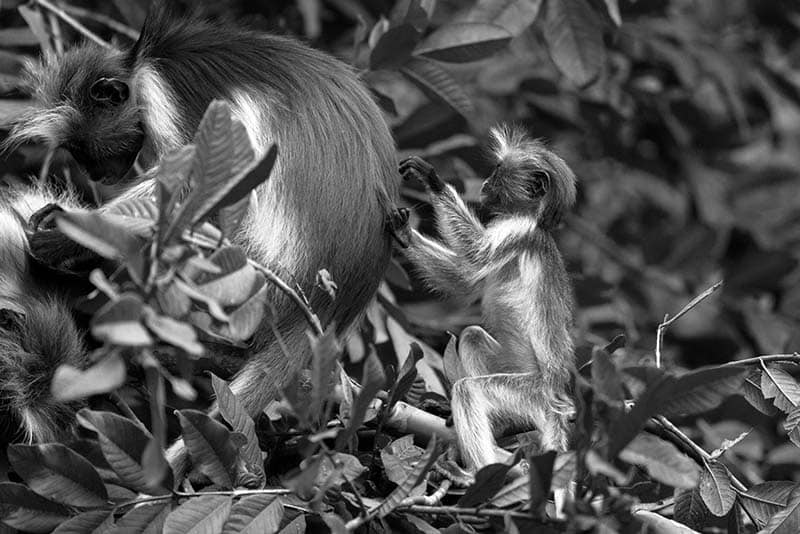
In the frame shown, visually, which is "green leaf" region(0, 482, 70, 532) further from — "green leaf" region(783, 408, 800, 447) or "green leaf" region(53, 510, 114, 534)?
"green leaf" region(783, 408, 800, 447)

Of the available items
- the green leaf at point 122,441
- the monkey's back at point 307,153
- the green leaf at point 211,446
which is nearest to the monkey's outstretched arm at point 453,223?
the monkey's back at point 307,153

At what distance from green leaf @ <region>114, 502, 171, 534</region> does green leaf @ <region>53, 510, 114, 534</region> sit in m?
0.03

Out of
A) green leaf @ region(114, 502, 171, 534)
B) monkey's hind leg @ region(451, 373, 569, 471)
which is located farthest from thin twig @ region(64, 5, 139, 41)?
green leaf @ region(114, 502, 171, 534)

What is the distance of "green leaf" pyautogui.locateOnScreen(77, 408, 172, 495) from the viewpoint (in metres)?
2.16

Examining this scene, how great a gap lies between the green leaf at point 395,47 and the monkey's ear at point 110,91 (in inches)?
36.3

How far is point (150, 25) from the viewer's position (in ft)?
10.8

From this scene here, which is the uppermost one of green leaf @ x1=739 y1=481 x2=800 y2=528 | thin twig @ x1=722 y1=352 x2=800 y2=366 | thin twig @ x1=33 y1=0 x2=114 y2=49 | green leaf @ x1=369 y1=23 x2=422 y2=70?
thin twig @ x1=33 y1=0 x2=114 y2=49

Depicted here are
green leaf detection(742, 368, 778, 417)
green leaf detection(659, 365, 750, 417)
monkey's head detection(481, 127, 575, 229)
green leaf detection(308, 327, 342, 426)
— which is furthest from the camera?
monkey's head detection(481, 127, 575, 229)

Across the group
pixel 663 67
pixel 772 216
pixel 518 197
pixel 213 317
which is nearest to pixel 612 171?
pixel 663 67

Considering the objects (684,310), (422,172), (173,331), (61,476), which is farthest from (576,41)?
(173,331)

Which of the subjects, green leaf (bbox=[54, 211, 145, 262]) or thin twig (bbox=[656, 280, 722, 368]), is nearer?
green leaf (bbox=[54, 211, 145, 262])

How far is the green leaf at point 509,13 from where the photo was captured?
388 centimetres

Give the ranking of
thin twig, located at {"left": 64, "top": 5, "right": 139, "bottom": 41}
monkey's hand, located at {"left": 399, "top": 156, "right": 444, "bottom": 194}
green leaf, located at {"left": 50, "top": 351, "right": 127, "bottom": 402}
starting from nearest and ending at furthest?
green leaf, located at {"left": 50, "top": 351, "right": 127, "bottom": 402}, monkey's hand, located at {"left": 399, "top": 156, "right": 444, "bottom": 194}, thin twig, located at {"left": 64, "top": 5, "right": 139, "bottom": 41}

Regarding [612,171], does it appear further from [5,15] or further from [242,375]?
[242,375]
